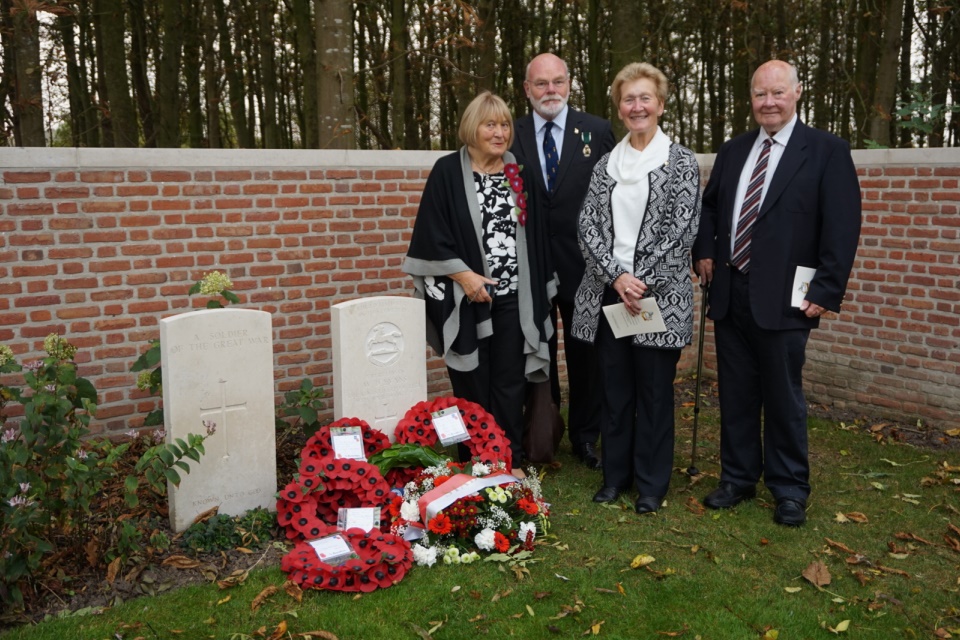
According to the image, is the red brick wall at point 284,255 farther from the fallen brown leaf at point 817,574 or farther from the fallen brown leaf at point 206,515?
the fallen brown leaf at point 817,574

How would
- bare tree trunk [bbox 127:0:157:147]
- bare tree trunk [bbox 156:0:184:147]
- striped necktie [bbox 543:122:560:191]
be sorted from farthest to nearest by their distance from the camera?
bare tree trunk [bbox 127:0:157:147]
bare tree trunk [bbox 156:0:184:147]
striped necktie [bbox 543:122:560:191]

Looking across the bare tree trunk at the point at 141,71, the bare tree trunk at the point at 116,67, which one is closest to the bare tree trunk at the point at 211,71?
the bare tree trunk at the point at 141,71

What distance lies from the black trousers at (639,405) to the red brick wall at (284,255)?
222 centimetres

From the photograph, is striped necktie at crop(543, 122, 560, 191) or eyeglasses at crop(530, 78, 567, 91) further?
striped necktie at crop(543, 122, 560, 191)

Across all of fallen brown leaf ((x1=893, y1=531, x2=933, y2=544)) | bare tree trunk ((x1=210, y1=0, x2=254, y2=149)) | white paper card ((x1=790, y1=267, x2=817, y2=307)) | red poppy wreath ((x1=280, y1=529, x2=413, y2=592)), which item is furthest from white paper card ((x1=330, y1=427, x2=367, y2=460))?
bare tree trunk ((x1=210, y1=0, x2=254, y2=149))

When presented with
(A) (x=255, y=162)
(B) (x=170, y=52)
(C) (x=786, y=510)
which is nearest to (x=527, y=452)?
(C) (x=786, y=510)

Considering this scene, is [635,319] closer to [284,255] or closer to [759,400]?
[759,400]

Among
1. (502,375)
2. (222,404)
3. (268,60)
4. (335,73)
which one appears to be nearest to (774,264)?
(502,375)

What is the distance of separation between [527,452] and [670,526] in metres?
1.09

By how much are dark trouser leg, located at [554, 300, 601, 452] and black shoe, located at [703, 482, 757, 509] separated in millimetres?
927

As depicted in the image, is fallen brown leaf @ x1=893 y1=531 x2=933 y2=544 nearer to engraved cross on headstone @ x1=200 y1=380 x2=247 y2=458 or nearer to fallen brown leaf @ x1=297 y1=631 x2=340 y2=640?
fallen brown leaf @ x1=297 y1=631 x2=340 y2=640

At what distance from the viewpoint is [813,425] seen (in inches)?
255

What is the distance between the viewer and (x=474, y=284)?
4.62 meters

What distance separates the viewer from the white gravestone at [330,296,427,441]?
4.58m
